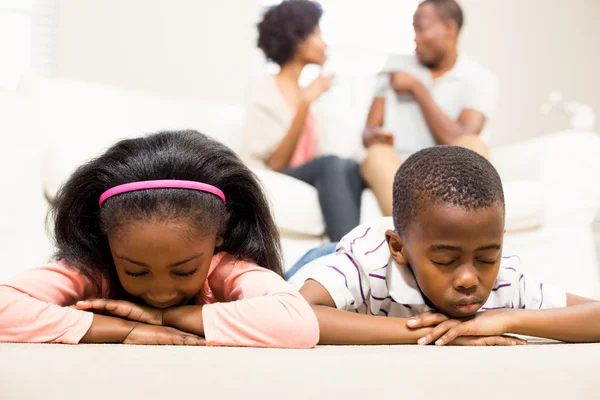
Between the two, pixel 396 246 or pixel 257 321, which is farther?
pixel 396 246

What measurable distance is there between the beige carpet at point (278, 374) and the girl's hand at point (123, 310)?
0.17m

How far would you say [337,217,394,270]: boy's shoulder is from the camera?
1.18 m

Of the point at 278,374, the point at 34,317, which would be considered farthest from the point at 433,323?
the point at 34,317

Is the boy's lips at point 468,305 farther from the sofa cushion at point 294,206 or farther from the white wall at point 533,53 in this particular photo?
the white wall at point 533,53

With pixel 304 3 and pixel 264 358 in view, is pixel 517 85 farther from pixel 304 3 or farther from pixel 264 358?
pixel 264 358

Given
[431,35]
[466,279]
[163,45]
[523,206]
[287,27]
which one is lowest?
[466,279]

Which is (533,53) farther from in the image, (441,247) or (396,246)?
(441,247)

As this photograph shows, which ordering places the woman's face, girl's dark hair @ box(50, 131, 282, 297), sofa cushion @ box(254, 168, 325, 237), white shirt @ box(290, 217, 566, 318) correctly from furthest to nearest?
the woman's face, sofa cushion @ box(254, 168, 325, 237), white shirt @ box(290, 217, 566, 318), girl's dark hair @ box(50, 131, 282, 297)

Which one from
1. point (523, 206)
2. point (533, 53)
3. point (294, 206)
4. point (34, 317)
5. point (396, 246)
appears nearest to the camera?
point (34, 317)

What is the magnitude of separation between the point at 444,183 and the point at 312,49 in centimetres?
164

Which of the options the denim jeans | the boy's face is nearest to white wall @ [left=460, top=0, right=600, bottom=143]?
the denim jeans

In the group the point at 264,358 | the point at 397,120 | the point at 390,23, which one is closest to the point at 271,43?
the point at 397,120

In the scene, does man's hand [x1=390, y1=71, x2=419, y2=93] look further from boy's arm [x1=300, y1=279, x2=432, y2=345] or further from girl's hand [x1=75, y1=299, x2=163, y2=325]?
girl's hand [x1=75, y1=299, x2=163, y2=325]

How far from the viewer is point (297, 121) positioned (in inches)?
92.7
